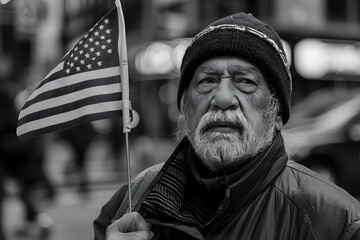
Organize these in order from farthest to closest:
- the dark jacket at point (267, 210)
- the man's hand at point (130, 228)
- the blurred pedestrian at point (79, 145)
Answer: the blurred pedestrian at point (79, 145) → the man's hand at point (130, 228) → the dark jacket at point (267, 210)

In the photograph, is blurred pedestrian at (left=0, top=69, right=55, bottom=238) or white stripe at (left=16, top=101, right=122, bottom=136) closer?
white stripe at (left=16, top=101, right=122, bottom=136)

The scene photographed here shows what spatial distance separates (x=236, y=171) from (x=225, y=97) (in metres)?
0.24

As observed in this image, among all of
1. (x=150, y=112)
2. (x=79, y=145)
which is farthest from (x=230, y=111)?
(x=150, y=112)

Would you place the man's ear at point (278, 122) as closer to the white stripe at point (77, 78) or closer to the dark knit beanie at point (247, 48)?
the dark knit beanie at point (247, 48)

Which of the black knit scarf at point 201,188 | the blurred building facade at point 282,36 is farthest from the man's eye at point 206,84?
the blurred building facade at point 282,36

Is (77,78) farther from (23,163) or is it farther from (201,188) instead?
(23,163)

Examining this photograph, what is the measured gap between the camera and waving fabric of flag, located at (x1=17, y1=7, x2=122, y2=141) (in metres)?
2.33

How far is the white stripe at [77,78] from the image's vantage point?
7.64 feet

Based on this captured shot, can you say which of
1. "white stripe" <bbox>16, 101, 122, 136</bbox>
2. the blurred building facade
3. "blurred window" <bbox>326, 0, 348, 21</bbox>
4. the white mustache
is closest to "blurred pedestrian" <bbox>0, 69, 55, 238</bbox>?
"white stripe" <bbox>16, 101, 122, 136</bbox>

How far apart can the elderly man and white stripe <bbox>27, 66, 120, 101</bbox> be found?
1.04 ft

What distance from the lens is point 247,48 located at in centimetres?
200

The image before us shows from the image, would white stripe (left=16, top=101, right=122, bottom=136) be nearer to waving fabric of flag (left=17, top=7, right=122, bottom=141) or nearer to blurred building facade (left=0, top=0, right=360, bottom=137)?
waving fabric of flag (left=17, top=7, right=122, bottom=141)

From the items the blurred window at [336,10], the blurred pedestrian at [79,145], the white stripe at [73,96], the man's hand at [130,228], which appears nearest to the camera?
the man's hand at [130,228]

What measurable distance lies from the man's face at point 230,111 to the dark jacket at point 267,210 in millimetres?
89
